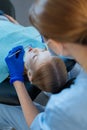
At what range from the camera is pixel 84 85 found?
979 mm

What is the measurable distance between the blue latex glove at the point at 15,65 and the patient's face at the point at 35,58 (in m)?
0.03

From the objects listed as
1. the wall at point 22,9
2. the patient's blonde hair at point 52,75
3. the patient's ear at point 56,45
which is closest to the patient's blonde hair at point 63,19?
the patient's ear at point 56,45

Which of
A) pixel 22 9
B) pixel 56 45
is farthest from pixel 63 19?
pixel 22 9

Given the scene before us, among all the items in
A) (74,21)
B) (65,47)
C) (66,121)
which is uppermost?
(74,21)

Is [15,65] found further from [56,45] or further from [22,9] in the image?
[22,9]

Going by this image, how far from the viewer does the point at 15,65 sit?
130 centimetres

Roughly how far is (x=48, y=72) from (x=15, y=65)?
20 cm

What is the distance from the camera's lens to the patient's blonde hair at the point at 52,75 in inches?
46.4

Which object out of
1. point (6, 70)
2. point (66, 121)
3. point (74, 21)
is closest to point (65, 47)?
point (74, 21)

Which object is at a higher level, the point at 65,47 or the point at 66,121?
the point at 65,47

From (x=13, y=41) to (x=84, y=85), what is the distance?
0.63 m

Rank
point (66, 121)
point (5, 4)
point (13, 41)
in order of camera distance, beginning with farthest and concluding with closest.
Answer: point (5, 4)
point (13, 41)
point (66, 121)

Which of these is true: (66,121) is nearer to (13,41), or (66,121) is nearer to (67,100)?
(67,100)

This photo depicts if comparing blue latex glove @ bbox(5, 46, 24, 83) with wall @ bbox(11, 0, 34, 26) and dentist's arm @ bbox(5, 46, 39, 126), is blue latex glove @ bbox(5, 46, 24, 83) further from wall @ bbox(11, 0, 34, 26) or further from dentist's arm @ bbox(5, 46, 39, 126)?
wall @ bbox(11, 0, 34, 26)
